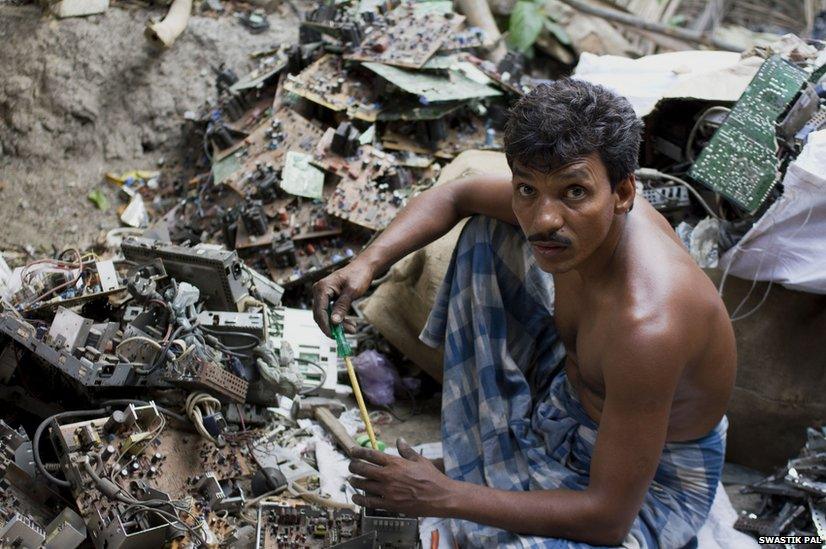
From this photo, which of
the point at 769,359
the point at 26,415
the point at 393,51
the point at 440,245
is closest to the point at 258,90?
the point at 393,51

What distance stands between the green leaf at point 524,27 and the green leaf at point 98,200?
304cm

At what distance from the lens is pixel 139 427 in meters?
2.93

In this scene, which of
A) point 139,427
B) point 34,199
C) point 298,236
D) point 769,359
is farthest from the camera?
point 34,199

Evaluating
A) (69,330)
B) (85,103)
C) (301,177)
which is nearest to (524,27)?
(301,177)

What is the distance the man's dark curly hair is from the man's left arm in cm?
51

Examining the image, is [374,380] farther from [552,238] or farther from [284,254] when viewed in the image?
[552,238]

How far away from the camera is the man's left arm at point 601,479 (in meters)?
2.37

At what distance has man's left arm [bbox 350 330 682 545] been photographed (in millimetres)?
2371

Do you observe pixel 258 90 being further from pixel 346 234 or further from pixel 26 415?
pixel 26 415

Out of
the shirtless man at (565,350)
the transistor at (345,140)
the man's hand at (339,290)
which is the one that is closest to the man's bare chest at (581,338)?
the shirtless man at (565,350)

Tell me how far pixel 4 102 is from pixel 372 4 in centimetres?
221

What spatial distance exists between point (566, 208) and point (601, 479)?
0.78 m

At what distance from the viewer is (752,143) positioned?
137 inches

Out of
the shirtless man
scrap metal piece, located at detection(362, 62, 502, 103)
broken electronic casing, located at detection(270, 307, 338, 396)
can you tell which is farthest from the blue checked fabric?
scrap metal piece, located at detection(362, 62, 502, 103)
